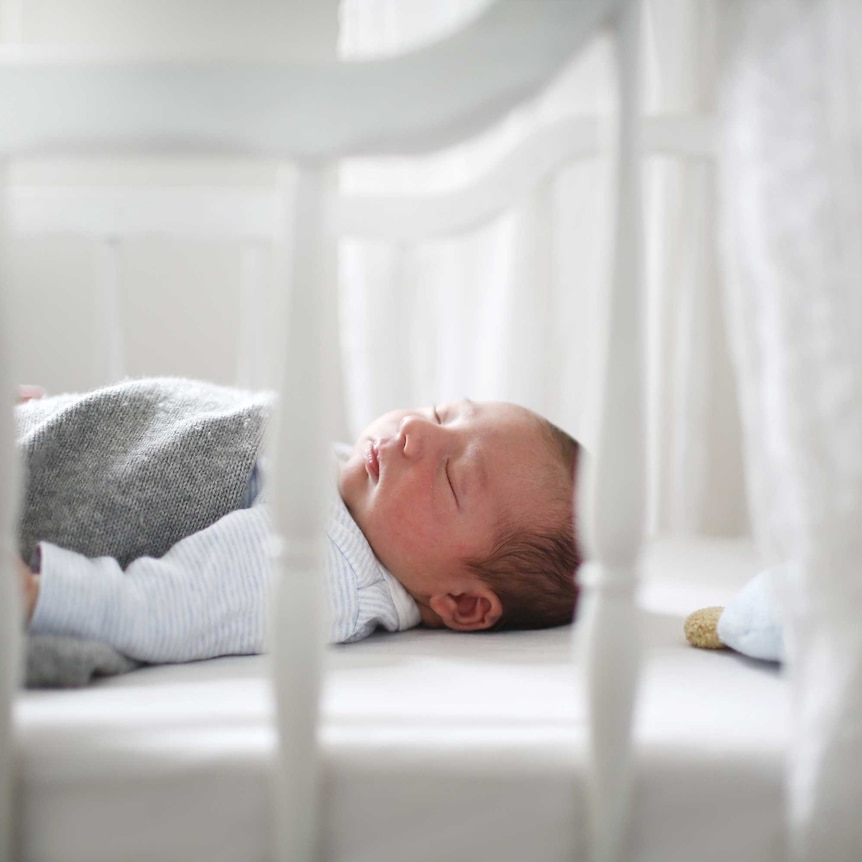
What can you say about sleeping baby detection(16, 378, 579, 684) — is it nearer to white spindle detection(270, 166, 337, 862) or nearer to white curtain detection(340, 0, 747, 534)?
white spindle detection(270, 166, 337, 862)

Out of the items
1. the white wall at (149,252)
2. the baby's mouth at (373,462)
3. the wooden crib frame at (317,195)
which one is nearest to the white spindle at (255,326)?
the white wall at (149,252)

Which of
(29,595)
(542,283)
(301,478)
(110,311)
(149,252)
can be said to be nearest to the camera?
(301,478)

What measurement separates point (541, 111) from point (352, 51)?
1.10 ft

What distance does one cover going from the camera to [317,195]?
1.55 ft

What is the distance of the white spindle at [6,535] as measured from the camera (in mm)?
472

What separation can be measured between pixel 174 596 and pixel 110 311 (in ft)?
2.81

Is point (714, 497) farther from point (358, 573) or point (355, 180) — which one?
point (358, 573)

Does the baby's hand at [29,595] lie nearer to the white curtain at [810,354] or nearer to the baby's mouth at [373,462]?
the baby's mouth at [373,462]

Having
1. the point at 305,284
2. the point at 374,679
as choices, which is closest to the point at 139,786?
the point at 374,679

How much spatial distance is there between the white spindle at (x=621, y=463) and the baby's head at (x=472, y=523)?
391mm

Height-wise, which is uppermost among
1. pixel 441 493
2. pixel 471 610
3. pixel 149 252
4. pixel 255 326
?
pixel 149 252

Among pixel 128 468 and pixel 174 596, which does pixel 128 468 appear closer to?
pixel 128 468

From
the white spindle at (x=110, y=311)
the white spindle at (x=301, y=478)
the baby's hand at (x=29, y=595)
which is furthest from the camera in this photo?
the white spindle at (x=110, y=311)

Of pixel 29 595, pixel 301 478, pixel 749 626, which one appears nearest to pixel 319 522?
pixel 301 478
